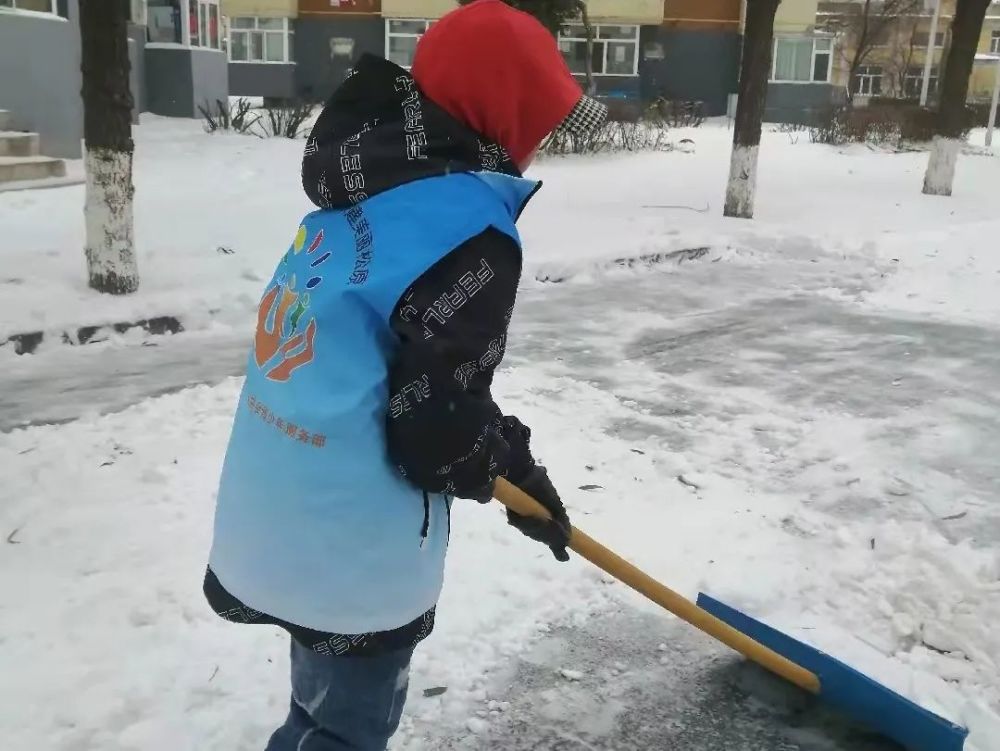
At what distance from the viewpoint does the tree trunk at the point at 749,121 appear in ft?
33.0

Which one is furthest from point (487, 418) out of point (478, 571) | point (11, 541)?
point (11, 541)

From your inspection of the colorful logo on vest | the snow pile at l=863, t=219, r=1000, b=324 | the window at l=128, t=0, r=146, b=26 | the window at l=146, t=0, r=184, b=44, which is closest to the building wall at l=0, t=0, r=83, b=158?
the window at l=128, t=0, r=146, b=26

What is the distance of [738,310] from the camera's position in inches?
266

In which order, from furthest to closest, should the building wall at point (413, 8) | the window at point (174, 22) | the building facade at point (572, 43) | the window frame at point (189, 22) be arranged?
1. the building facade at point (572, 43)
2. the building wall at point (413, 8)
3. the window at point (174, 22)
4. the window frame at point (189, 22)

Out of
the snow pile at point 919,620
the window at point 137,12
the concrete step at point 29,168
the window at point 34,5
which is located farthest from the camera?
the window at point 137,12

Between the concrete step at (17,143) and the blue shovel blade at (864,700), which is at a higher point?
the concrete step at (17,143)

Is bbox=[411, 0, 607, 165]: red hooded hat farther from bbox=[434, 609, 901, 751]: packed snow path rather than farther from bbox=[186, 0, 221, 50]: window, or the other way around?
bbox=[186, 0, 221, 50]: window

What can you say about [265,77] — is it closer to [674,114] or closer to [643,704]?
[674,114]

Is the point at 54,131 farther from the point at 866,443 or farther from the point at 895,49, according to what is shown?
the point at 895,49

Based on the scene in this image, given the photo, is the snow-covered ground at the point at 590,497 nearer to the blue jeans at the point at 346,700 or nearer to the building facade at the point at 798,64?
the blue jeans at the point at 346,700

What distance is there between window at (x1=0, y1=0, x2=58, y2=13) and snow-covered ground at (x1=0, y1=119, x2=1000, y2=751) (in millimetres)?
3922

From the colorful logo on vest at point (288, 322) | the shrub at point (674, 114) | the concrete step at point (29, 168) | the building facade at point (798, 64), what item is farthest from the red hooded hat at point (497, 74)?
the building facade at point (798, 64)

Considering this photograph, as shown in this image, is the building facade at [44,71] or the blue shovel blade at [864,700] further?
the building facade at [44,71]

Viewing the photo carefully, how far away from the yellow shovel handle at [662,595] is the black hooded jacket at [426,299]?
28 cm
